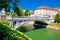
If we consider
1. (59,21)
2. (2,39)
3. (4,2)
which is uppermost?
(4,2)

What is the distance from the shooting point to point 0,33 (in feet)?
14.5

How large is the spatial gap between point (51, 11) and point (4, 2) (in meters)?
110

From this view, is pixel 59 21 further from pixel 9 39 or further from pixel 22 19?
pixel 9 39

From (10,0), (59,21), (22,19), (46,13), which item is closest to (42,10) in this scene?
(46,13)

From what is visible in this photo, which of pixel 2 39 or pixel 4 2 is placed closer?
pixel 2 39

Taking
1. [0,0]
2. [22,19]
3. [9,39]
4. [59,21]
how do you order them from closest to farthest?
[9,39], [0,0], [22,19], [59,21]

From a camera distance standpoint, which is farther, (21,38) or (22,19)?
(22,19)

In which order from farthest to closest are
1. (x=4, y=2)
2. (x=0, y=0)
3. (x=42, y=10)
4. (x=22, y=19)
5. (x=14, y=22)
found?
(x=42, y=10), (x=22, y=19), (x=14, y=22), (x=4, y=2), (x=0, y=0)

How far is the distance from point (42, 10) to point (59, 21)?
57495mm

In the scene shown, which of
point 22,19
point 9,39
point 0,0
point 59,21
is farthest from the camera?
point 59,21

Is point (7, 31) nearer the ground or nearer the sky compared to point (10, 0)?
nearer the ground

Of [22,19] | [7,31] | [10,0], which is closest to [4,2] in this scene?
[10,0]

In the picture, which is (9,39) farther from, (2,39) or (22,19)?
(22,19)

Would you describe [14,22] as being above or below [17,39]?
below
